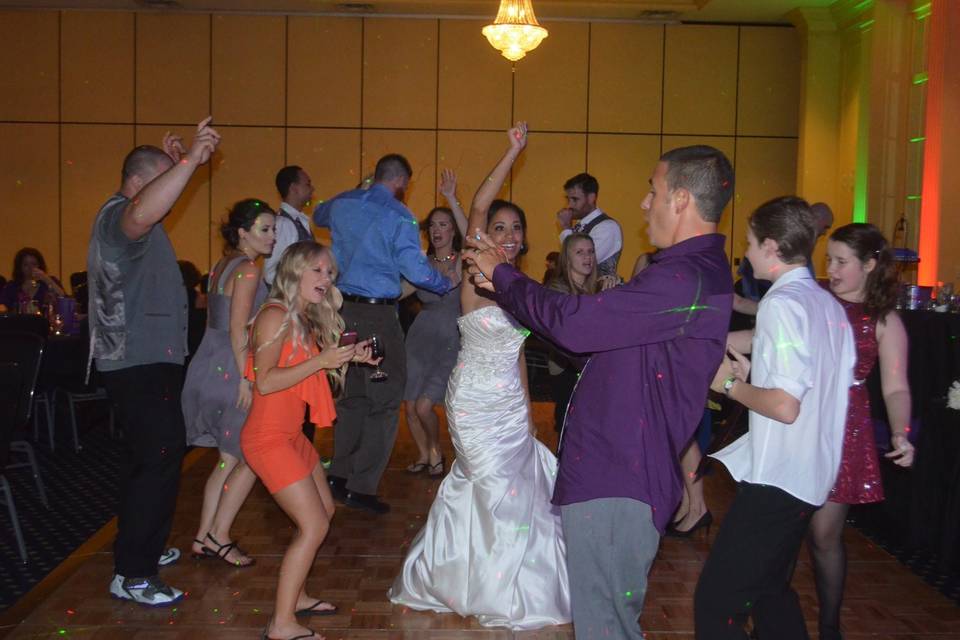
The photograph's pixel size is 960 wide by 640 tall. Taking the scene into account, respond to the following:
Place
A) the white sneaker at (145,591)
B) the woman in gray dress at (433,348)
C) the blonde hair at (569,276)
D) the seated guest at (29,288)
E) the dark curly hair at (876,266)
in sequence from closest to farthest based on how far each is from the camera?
the dark curly hair at (876,266) < the white sneaker at (145,591) < the blonde hair at (569,276) < the woman in gray dress at (433,348) < the seated guest at (29,288)

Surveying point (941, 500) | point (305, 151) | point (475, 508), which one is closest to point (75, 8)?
point (305, 151)

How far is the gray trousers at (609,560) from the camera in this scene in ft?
6.33

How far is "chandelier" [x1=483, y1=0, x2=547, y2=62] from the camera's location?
7.00 meters

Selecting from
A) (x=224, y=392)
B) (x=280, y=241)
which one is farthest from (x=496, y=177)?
(x=280, y=241)

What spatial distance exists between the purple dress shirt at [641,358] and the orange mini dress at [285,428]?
1258 millimetres

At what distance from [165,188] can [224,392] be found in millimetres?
1084

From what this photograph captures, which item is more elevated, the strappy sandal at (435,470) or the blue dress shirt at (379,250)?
the blue dress shirt at (379,250)

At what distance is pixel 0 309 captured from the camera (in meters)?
6.77

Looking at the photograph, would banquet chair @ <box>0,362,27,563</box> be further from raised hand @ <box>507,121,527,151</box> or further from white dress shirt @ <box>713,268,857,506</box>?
white dress shirt @ <box>713,268,857,506</box>

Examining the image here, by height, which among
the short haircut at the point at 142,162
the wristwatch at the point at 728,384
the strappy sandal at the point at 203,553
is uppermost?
the short haircut at the point at 142,162

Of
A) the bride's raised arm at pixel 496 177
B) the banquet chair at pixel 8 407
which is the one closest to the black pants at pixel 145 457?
the banquet chair at pixel 8 407

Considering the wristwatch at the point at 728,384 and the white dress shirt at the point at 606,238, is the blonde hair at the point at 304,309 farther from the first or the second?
the white dress shirt at the point at 606,238

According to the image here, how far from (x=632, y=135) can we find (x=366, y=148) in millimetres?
2839

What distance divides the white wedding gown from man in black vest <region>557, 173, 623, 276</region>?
1928mm
